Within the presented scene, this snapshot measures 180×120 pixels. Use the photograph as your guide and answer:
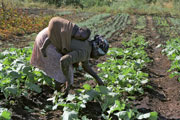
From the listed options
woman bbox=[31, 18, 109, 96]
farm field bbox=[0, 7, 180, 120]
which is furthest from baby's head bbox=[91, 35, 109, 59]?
farm field bbox=[0, 7, 180, 120]

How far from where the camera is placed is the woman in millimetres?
3531

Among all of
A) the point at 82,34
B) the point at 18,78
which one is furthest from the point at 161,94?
the point at 18,78

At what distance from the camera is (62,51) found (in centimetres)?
368

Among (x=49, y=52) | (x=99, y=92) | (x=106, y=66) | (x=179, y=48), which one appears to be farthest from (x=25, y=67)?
A: (x=179, y=48)

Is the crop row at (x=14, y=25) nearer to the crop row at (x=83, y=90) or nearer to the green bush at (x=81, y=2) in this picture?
the crop row at (x=83, y=90)

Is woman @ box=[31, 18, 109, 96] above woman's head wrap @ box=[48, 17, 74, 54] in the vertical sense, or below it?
below

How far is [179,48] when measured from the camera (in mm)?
6672

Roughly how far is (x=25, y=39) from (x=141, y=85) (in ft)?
17.5

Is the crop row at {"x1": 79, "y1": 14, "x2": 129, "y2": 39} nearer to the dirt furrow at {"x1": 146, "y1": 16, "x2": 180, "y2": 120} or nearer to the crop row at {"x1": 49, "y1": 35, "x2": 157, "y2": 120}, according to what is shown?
the dirt furrow at {"x1": 146, "y1": 16, "x2": 180, "y2": 120}

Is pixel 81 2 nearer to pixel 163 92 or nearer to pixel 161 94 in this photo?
pixel 163 92

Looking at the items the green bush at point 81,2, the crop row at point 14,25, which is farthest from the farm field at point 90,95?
the green bush at point 81,2

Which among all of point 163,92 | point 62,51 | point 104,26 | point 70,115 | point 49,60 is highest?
point 62,51

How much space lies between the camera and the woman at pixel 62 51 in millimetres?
3531

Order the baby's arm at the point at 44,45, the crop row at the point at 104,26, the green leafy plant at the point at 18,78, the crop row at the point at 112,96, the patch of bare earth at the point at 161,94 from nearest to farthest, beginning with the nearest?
the crop row at the point at 112,96 → the green leafy plant at the point at 18,78 → the baby's arm at the point at 44,45 → the patch of bare earth at the point at 161,94 → the crop row at the point at 104,26
